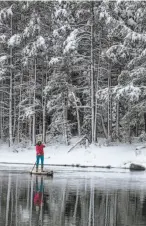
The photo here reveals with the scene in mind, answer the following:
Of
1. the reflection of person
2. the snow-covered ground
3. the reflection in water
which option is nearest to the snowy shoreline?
the snow-covered ground

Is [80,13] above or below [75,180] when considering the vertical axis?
above

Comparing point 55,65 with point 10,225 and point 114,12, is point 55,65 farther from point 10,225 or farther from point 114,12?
point 10,225

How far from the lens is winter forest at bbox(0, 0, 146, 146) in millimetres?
36938

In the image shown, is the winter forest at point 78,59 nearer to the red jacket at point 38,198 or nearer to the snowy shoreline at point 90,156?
the snowy shoreline at point 90,156

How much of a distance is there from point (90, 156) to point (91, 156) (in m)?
0.10

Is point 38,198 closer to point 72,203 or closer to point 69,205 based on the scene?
point 72,203

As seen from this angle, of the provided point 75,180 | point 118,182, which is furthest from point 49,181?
point 118,182

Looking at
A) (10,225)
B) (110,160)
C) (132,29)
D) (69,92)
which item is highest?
(132,29)

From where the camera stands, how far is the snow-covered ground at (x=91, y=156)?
115 feet

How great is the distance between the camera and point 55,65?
41688 millimetres

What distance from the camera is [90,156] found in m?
37.1

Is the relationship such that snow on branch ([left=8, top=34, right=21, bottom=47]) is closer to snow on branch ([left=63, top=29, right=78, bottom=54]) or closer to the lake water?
snow on branch ([left=63, top=29, right=78, bottom=54])

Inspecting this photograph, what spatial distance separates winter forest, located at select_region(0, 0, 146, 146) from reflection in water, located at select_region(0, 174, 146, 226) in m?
16.3

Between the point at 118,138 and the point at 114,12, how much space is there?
1010cm
